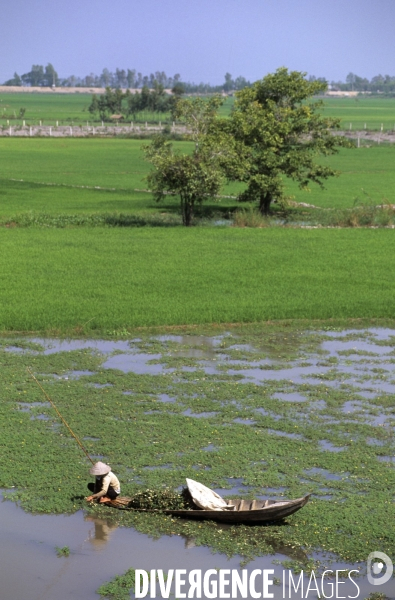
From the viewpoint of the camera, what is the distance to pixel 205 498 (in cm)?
799

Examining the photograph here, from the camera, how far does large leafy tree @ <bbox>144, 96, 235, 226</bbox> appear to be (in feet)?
82.4

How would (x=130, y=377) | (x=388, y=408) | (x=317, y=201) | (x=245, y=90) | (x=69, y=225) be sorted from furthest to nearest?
(x=317, y=201) → (x=245, y=90) → (x=69, y=225) → (x=130, y=377) → (x=388, y=408)

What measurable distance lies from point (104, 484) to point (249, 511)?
1.43 meters

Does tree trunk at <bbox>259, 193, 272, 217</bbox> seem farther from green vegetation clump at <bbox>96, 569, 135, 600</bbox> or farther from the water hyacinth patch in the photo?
green vegetation clump at <bbox>96, 569, 135, 600</bbox>

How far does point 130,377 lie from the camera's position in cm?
1255

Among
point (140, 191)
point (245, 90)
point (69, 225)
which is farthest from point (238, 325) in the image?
point (140, 191)

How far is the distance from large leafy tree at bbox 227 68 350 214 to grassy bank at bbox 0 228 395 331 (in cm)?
275

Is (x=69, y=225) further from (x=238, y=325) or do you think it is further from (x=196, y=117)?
(x=238, y=325)

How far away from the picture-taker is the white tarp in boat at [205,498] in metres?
7.96

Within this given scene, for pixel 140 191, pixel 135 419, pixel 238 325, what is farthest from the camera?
pixel 140 191

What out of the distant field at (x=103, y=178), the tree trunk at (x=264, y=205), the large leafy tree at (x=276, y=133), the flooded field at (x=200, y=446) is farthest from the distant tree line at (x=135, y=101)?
the flooded field at (x=200, y=446)

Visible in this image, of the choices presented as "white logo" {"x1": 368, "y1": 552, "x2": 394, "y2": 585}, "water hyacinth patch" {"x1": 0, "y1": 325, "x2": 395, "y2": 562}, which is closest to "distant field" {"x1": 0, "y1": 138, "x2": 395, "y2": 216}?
"water hyacinth patch" {"x1": 0, "y1": 325, "x2": 395, "y2": 562}

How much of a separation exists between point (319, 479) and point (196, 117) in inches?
760

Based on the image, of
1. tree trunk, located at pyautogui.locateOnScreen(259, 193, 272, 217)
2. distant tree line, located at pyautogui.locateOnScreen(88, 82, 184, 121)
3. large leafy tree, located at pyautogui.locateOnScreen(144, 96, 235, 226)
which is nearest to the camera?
large leafy tree, located at pyautogui.locateOnScreen(144, 96, 235, 226)
